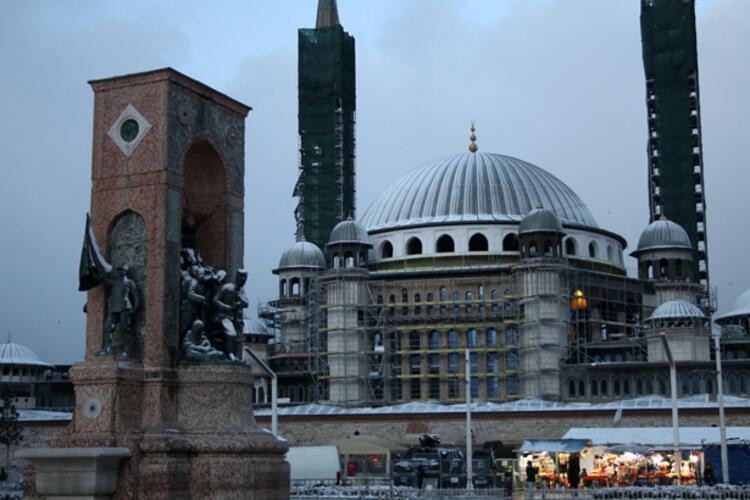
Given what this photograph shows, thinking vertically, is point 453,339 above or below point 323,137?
below

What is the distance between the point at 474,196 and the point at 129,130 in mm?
61017

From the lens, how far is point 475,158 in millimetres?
82750

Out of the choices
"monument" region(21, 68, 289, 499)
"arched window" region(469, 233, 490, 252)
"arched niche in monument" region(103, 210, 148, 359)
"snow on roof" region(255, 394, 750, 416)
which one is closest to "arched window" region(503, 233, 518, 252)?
"arched window" region(469, 233, 490, 252)

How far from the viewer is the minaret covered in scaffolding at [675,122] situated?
84312 mm

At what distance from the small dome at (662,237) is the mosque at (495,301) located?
10 centimetres

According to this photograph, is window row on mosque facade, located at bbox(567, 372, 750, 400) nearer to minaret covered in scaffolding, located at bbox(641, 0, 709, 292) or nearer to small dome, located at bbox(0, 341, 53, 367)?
minaret covered in scaffolding, located at bbox(641, 0, 709, 292)

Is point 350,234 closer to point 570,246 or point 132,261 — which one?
point 570,246

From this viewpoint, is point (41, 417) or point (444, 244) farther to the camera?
point (444, 244)

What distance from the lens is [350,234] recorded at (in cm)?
7181

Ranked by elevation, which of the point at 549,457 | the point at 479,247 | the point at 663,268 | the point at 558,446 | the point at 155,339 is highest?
the point at 479,247

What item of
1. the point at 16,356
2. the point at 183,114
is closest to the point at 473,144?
the point at 16,356

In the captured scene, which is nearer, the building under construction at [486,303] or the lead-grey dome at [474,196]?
the building under construction at [486,303]

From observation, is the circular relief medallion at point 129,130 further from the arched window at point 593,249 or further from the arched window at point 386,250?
the arched window at point 593,249

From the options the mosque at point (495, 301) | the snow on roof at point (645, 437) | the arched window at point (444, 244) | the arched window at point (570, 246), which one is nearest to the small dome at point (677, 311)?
the mosque at point (495, 301)
